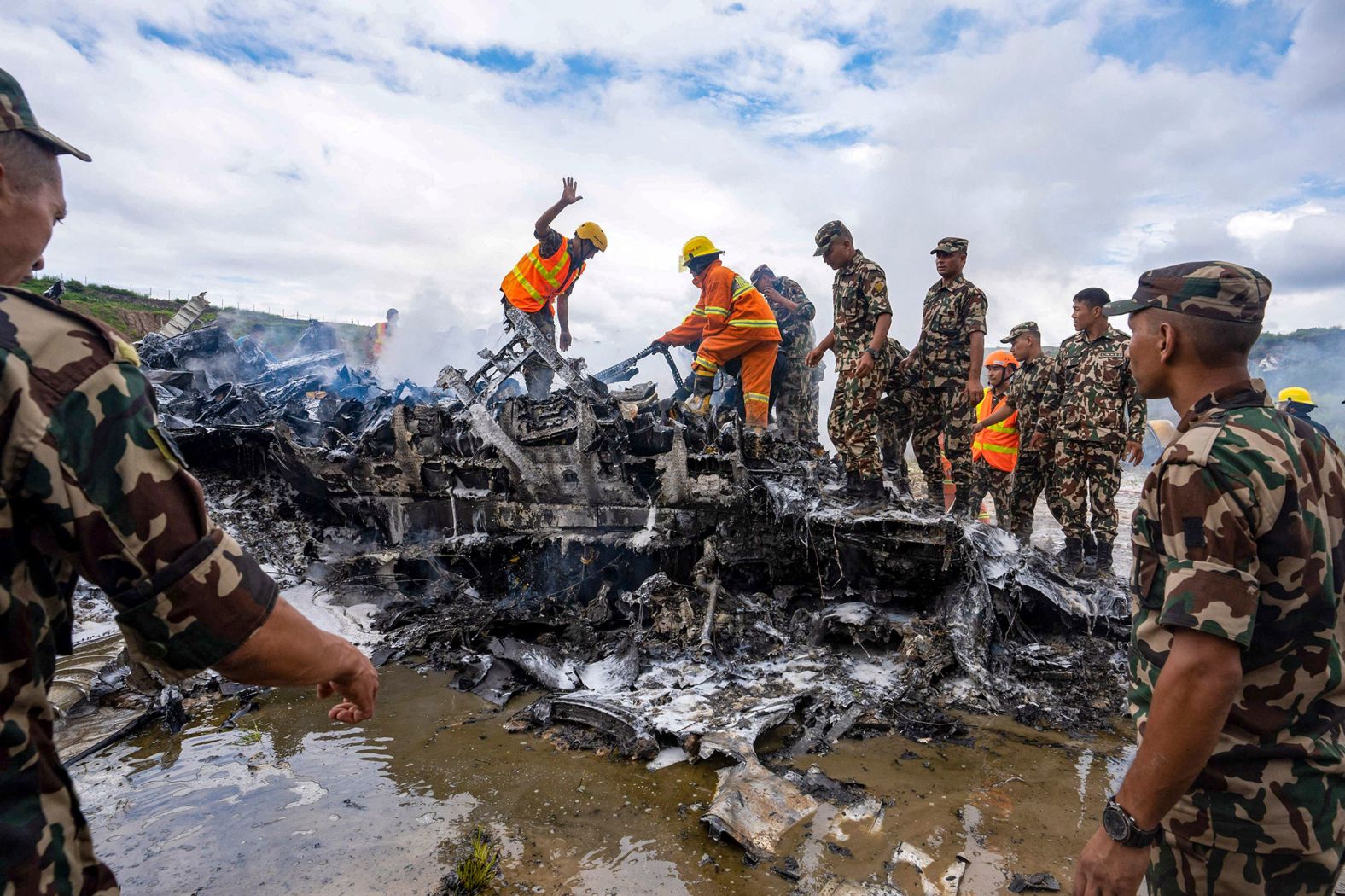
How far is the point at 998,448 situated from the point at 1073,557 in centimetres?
182

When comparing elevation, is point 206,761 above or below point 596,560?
below

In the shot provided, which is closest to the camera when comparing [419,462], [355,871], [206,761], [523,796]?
[355,871]

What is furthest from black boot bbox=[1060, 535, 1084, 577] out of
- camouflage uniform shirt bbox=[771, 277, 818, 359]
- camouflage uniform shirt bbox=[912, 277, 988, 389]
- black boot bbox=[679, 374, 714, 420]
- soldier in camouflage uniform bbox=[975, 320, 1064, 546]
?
camouflage uniform shirt bbox=[771, 277, 818, 359]

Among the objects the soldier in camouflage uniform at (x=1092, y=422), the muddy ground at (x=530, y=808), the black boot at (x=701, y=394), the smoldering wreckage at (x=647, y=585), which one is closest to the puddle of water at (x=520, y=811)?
the muddy ground at (x=530, y=808)

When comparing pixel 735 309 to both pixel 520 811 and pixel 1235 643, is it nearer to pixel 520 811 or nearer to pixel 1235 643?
pixel 520 811

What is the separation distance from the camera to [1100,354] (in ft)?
16.0

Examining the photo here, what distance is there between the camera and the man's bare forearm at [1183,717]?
115 cm

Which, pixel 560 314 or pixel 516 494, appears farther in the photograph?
pixel 560 314

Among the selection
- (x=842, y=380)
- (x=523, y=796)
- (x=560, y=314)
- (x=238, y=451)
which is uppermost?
(x=560, y=314)

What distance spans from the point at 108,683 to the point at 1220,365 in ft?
17.8

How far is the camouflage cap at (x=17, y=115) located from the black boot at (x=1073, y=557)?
530 centimetres

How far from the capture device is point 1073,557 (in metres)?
5.08

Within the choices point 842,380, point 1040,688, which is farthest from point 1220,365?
point 842,380

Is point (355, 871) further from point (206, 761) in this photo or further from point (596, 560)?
A: point (596, 560)
